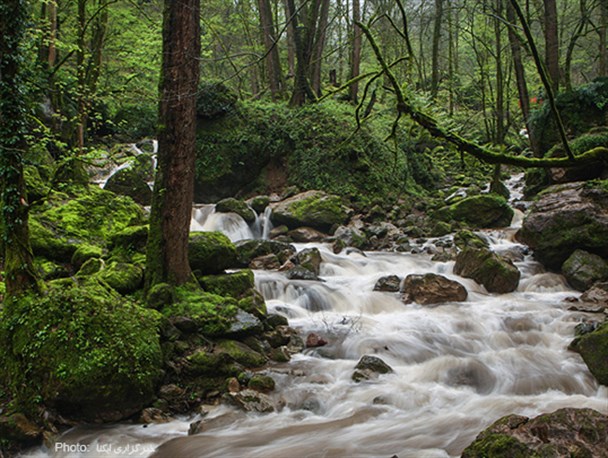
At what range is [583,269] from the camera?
9641 mm

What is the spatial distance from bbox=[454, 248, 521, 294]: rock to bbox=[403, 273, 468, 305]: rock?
0.95 m

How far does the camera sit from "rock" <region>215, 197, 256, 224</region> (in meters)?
14.3

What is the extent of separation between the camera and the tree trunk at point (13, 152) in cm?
513

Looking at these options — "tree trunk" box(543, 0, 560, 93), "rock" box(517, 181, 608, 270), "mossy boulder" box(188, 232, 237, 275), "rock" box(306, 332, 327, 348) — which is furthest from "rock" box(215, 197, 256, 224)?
"tree trunk" box(543, 0, 560, 93)

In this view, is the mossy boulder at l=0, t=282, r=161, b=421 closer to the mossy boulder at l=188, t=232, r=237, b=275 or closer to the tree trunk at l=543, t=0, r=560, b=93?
the mossy boulder at l=188, t=232, r=237, b=275

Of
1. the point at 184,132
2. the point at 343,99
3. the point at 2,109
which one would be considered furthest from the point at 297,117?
the point at 2,109

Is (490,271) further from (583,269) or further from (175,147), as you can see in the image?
(175,147)

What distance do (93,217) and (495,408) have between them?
7.73 meters

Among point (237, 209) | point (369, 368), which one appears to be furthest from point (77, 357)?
point (237, 209)

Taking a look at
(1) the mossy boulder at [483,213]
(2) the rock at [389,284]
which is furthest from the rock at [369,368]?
(1) the mossy boulder at [483,213]

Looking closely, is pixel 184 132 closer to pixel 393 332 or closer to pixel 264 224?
pixel 393 332

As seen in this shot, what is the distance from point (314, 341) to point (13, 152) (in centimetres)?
480

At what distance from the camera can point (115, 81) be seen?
1878 cm

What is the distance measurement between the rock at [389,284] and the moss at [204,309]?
4.03m
